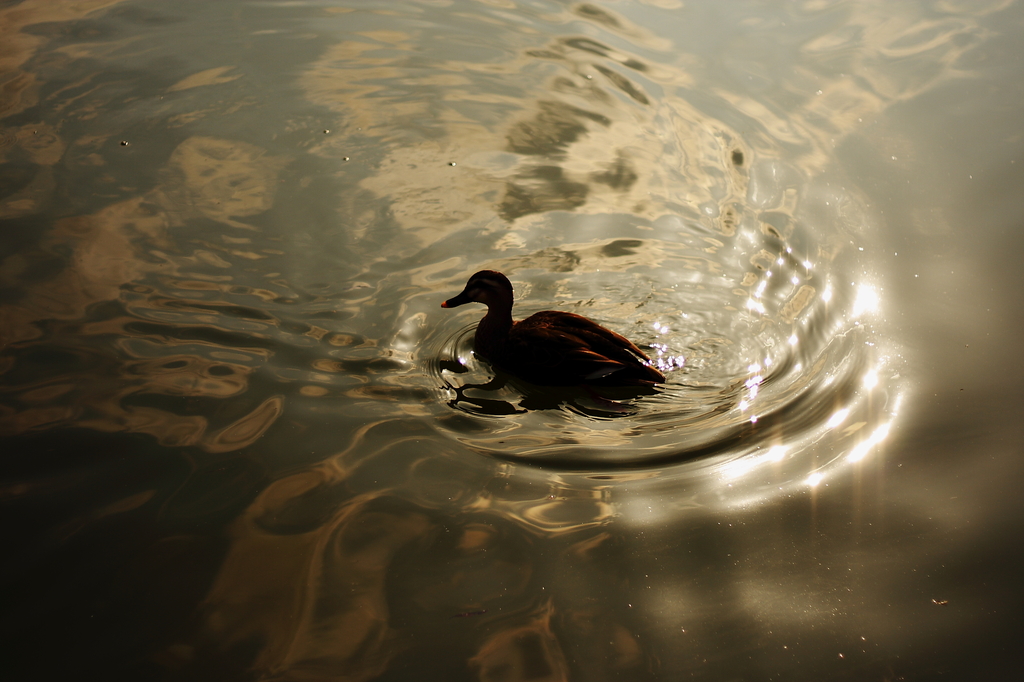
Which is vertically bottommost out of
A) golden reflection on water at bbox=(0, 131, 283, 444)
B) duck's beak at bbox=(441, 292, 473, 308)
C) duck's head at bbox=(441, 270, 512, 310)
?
golden reflection on water at bbox=(0, 131, 283, 444)

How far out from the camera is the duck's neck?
4836 millimetres

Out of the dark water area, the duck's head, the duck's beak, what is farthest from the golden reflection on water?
the duck's head

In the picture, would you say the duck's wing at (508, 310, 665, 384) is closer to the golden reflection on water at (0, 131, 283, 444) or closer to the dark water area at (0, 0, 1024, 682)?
the dark water area at (0, 0, 1024, 682)

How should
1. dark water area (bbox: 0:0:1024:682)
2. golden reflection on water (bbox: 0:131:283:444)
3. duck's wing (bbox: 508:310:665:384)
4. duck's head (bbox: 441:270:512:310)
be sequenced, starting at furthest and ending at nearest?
duck's head (bbox: 441:270:512:310), duck's wing (bbox: 508:310:665:384), golden reflection on water (bbox: 0:131:283:444), dark water area (bbox: 0:0:1024:682)

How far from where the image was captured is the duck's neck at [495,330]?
4.84 m

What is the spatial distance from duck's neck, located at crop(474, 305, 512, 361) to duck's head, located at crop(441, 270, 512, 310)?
4 centimetres

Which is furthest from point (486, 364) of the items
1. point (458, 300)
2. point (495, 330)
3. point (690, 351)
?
point (690, 351)

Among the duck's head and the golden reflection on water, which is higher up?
the duck's head

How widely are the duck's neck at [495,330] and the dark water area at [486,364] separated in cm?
21

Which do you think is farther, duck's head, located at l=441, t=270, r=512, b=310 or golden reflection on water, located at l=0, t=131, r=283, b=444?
duck's head, located at l=441, t=270, r=512, b=310

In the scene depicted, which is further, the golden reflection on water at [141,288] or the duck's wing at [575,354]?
the duck's wing at [575,354]

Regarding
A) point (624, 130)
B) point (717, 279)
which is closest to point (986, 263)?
point (717, 279)

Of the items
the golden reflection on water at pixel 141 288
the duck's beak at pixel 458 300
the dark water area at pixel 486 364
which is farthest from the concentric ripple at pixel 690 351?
the golden reflection on water at pixel 141 288

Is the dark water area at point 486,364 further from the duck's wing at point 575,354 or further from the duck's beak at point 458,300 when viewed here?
the duck's beak at point 458,300
